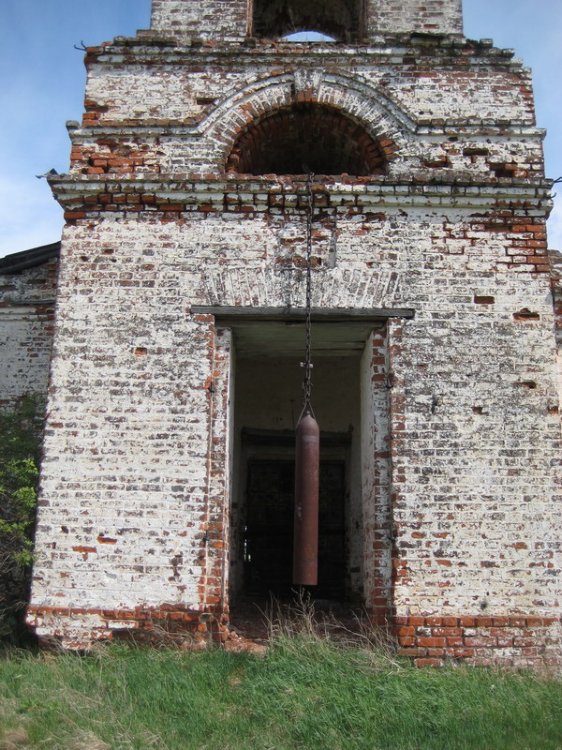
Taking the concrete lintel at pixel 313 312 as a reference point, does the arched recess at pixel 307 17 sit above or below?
above

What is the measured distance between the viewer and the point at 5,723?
4238 millimetres

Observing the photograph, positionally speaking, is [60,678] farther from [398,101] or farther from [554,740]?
[398,101]

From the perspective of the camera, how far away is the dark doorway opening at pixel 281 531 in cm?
893

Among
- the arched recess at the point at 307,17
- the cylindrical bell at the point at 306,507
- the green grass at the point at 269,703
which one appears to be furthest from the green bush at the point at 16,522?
the arched recess at the point at 307,17

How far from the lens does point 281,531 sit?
9180 mm

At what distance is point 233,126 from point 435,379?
10.2 feet

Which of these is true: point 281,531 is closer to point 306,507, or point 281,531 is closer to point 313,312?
point 313,312

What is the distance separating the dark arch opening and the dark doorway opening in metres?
3.69

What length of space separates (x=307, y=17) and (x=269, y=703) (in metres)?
7.94

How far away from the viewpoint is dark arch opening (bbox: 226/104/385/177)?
23.1 ft

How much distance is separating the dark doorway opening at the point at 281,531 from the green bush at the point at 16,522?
3056 millimetres

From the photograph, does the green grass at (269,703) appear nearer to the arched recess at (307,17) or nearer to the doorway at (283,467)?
the doorway at (283,467)

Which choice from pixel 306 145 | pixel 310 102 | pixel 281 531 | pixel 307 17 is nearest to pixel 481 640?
pixel 281 531

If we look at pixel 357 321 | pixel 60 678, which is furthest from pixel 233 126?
pixel 60 678
